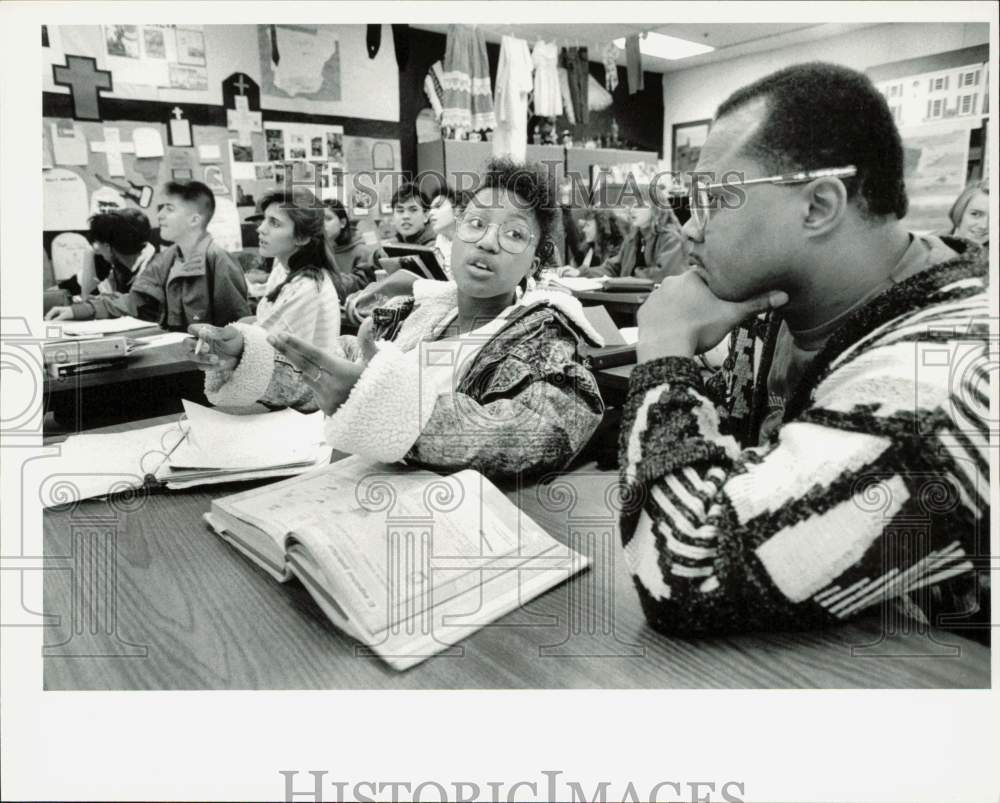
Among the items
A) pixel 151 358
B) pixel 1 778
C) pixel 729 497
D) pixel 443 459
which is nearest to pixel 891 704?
pixel 729 497

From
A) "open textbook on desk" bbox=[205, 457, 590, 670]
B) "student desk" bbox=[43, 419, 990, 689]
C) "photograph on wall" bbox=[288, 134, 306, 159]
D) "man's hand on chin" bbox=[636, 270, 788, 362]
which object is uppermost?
"photograph on wall" bbox=[288, 134, 306, 159]

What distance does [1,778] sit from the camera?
33.4 inches

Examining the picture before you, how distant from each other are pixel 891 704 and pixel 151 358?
1.42 metres

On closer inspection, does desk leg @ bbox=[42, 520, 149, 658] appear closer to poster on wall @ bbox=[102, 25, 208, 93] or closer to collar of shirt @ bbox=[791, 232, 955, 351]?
poster on wall @ bbox=[102, 25, 208, 93]

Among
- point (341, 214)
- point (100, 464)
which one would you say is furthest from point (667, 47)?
point (100, 464)

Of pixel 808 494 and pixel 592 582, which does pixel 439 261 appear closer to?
pixel 592 582

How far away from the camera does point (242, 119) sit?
3.29ft

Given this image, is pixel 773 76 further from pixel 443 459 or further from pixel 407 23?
pixel 443 459

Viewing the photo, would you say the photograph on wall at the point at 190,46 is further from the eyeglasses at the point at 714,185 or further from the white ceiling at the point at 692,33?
the eyeglasses at the point at 714,185

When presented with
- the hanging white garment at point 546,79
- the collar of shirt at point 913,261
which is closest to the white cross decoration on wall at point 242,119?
the hanging white garment at point 546,79

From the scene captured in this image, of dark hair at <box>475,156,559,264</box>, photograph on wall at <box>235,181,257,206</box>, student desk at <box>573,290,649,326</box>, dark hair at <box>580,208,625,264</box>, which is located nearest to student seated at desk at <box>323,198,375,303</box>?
photograph on wall at <box>235,181,257,206</box>

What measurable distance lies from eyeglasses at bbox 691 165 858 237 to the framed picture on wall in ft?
0.14

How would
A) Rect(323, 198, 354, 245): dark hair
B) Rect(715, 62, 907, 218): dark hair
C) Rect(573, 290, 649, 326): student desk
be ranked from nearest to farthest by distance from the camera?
Rect(715, 62, 907, 218): dark hair < Rect(323, 198, 354, 245): dark hair < Rect(573, 290, 649, 326): student desk

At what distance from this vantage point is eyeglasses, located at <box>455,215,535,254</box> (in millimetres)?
1098
